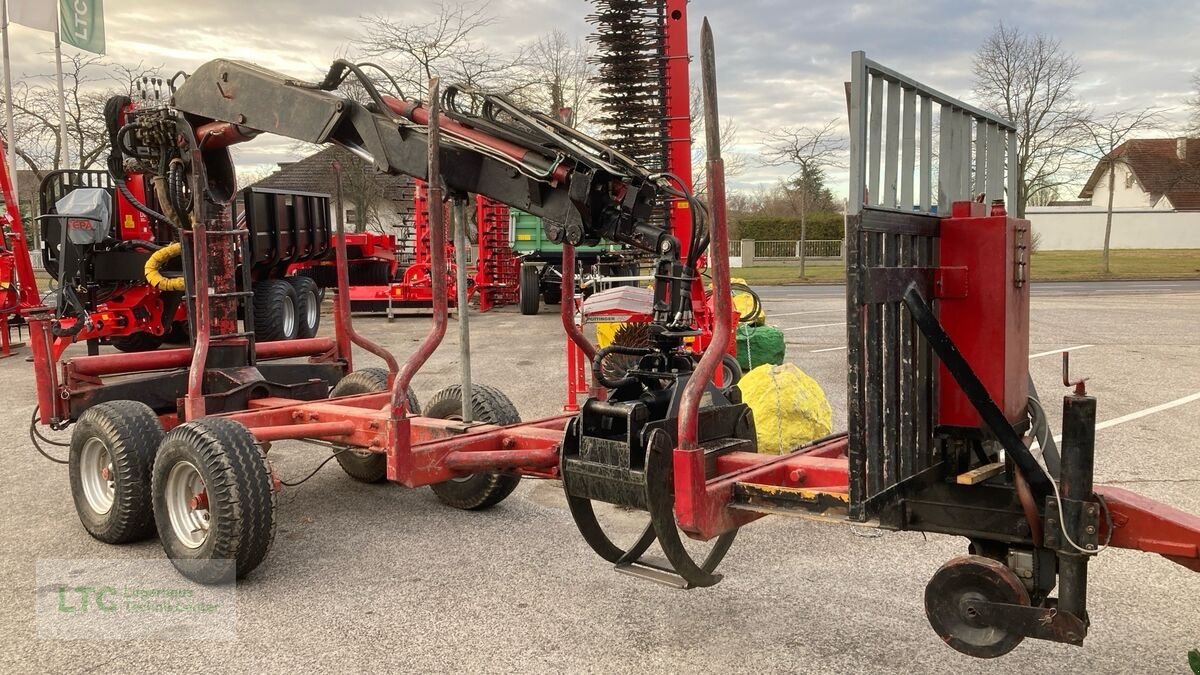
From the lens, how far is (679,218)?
29.0 feet

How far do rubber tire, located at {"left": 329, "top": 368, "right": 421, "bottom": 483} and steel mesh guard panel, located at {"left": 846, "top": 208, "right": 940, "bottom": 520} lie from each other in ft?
12.4

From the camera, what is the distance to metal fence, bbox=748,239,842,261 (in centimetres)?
4622

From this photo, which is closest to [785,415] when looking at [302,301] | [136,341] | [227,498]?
[227,498]

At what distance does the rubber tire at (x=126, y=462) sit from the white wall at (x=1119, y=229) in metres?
50.9

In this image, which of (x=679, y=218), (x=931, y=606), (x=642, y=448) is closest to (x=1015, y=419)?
(x=931, y=606)

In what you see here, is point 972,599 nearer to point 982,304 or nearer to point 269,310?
point 982,304

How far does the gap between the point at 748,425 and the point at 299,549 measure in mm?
2516

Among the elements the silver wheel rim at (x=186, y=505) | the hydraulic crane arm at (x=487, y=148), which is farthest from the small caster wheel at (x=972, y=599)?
the silver wheel rim at (x=186, y=505)

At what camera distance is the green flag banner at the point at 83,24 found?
1894cm

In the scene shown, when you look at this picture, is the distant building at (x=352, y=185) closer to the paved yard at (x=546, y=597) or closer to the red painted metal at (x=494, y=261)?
the red painted metal at (x=494, y=261)

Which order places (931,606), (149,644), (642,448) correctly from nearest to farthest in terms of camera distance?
1. (931,606)
2. (642,448)
3. (149,644)

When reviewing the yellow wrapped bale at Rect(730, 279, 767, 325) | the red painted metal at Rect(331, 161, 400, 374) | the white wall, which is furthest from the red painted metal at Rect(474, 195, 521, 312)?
the white wall

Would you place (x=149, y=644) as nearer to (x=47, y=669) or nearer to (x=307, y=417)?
(x=47, y=669)

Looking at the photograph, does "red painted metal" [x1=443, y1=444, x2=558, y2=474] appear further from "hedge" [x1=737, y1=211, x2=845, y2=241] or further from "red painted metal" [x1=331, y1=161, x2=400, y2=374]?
"hedge" [x1=737, y1=211, x2=845, y2=241]
